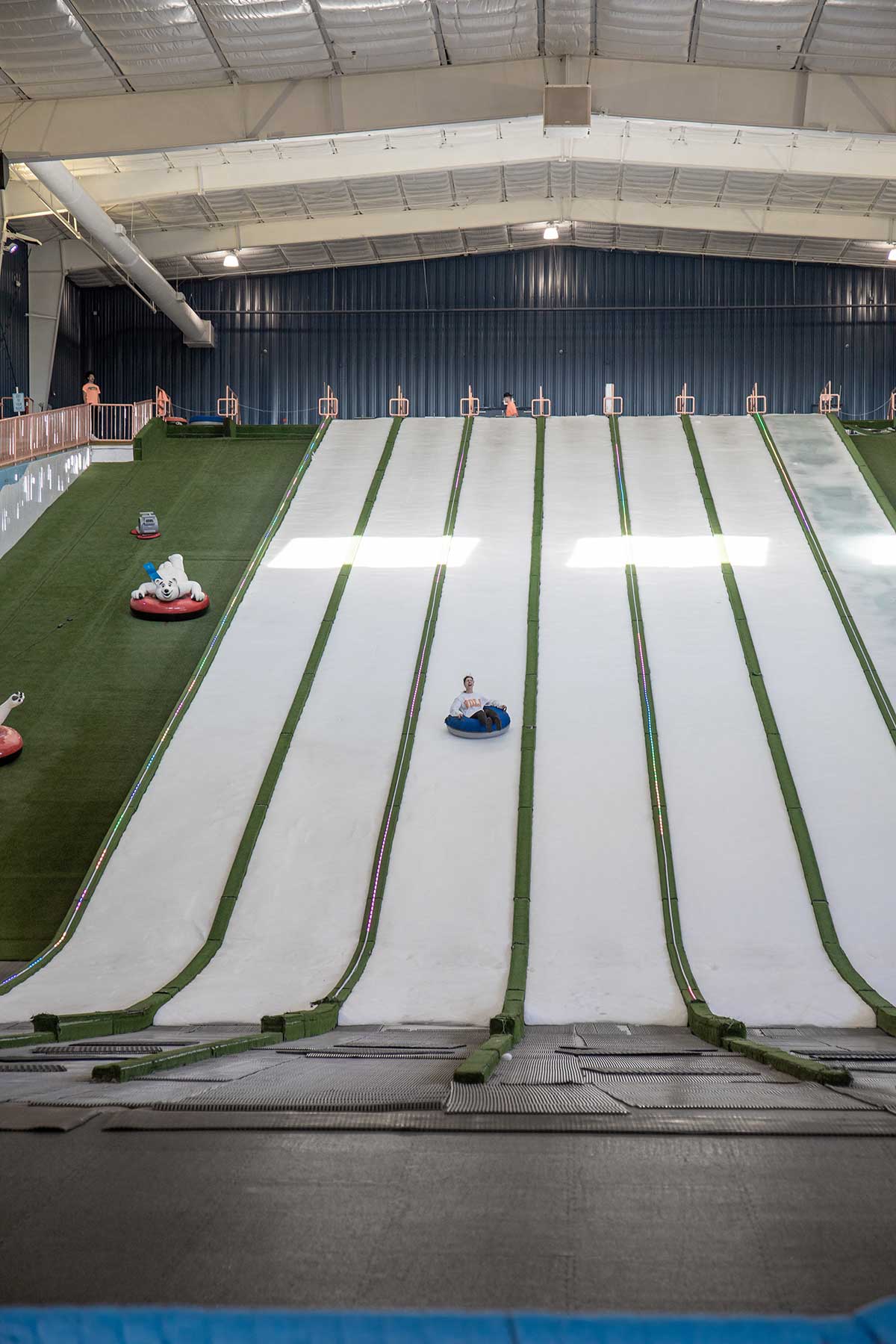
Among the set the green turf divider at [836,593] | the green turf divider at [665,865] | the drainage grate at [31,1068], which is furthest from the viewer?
the green turf divider at [836,593]

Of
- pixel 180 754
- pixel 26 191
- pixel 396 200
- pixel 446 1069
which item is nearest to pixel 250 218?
pixel 396 200

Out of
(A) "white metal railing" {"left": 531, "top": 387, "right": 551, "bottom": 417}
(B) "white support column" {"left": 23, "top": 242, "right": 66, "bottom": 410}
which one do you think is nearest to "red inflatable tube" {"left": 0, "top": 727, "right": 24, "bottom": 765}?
(B) "white support column" {"left": 23, "top": 242, "right": 66, "bottom": 410}

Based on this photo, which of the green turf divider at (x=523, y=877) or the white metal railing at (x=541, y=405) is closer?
the green turf divider at (x=523, y=877)

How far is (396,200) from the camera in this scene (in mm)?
23094

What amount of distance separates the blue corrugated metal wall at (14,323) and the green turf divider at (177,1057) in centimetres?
1962

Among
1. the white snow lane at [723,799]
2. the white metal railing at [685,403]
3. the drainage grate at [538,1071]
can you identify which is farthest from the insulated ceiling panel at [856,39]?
the drainage grate at [538,1071]

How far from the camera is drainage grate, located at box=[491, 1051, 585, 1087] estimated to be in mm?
3857

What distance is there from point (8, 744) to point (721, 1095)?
8550 mm

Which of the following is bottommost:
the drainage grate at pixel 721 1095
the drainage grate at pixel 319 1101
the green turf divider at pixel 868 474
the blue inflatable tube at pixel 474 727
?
the drainage grate at pixel 721 1095

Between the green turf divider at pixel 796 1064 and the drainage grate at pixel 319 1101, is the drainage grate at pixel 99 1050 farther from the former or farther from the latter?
the green turf divider at pixel 796 1064

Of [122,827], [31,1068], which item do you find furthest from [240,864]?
[31,1068]

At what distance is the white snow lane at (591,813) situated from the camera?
7.48 meters

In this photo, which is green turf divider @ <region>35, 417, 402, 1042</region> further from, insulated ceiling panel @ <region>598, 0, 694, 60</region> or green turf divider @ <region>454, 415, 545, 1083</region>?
insulated ceiling panel @ <region>598, 0, 694, 60</region>

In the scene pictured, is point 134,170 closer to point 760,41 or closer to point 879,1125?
point 760,41
